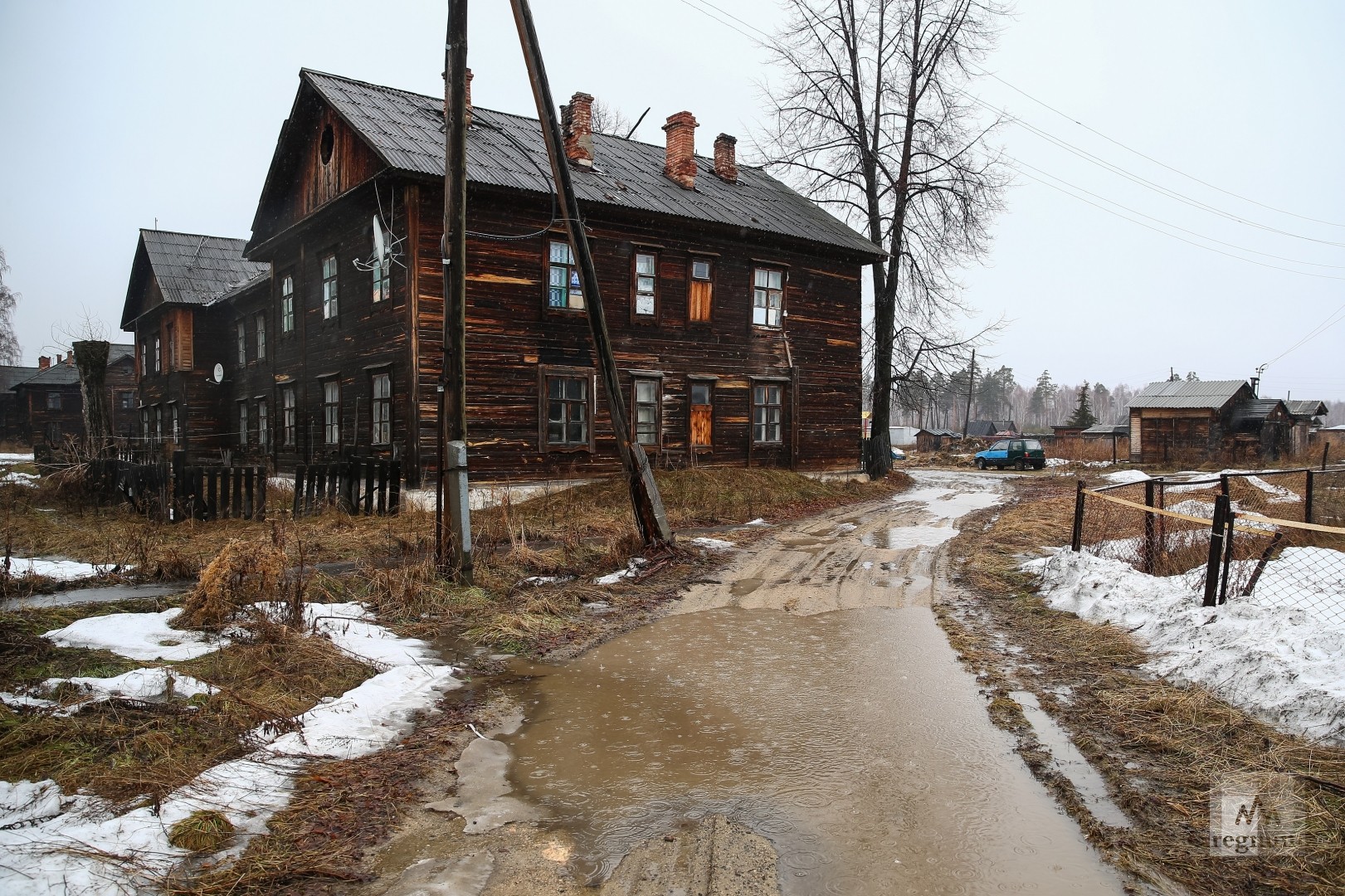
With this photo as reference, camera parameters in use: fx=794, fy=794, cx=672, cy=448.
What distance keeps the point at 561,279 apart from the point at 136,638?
12.7 m

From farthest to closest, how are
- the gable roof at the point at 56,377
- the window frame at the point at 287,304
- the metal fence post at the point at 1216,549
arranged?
the gable roof at the point at 56,377
the window frame at the point at 287,304
the metal fence post at the point at 1216,549

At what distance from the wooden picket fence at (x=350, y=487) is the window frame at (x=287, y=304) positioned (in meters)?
8.68

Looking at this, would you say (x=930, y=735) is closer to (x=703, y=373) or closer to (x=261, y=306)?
(x=703, y=373)

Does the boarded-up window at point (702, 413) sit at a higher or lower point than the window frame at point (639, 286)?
lower

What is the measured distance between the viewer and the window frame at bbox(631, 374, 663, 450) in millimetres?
18891

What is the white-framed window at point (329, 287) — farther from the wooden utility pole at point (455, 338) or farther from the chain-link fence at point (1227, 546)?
the chain-link fence at point (1227, 546)

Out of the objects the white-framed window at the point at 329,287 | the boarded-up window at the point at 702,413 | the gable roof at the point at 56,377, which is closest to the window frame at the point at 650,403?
the boarded-up window at the point at 702,413

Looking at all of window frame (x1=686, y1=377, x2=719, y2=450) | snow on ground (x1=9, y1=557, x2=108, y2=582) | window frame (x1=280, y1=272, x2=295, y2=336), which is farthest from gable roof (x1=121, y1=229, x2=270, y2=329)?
snow on ground (x1=9, y1=557, x2=108, y2=582)

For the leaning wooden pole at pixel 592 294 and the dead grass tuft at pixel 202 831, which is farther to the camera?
the leaning wooden pole at pixel 592 294

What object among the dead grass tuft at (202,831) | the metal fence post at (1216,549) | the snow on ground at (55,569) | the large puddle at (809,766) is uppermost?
the metal fence post at (1216,549)

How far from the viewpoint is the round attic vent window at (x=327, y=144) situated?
Answer: 18.4 metres

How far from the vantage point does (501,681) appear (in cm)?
612

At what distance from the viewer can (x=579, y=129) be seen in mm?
19797

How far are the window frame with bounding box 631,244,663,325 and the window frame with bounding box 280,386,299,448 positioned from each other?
30.6 feet
